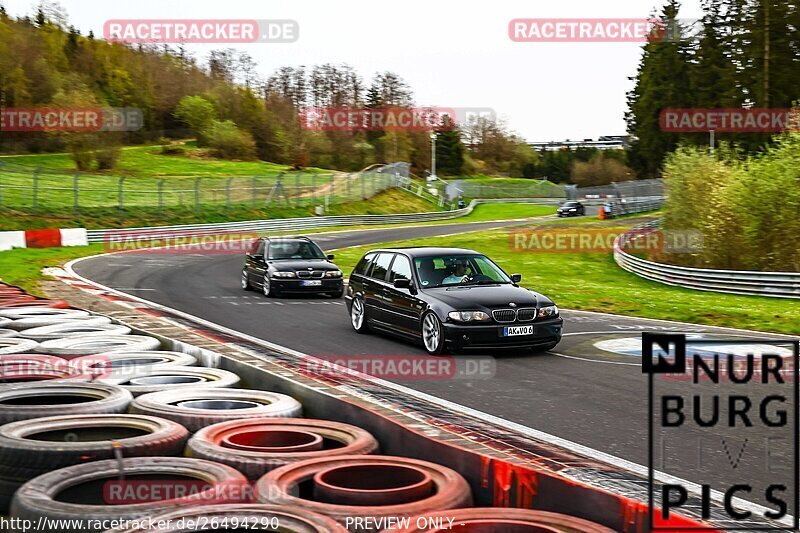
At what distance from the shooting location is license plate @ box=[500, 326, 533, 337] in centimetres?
1184

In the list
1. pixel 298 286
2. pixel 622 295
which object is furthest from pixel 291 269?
pixel 622 295

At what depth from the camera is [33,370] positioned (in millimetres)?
7980

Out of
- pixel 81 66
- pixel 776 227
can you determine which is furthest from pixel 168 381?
pixel 81 66

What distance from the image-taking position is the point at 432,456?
542 centimetres

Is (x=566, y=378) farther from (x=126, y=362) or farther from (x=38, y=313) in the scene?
(x=38, y=313)

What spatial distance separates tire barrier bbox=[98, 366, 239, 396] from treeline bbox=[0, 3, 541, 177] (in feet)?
228

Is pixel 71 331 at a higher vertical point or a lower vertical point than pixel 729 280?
higher

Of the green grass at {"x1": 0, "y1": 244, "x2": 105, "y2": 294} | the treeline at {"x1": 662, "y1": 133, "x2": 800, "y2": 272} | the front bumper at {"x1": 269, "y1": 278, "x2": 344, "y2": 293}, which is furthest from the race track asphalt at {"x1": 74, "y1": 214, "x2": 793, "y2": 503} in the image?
the treeline at {"x1": 662, "y1": 133, "x2": 800, "y2": 272}

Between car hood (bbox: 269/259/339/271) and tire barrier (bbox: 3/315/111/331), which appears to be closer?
tire barrier (bbox: 3/315/111/331)

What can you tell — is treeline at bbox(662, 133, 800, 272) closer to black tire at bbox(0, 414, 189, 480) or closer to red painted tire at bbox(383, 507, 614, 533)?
black tire at bbox(0, 414, 189, 480)

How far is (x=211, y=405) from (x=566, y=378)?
479 cm

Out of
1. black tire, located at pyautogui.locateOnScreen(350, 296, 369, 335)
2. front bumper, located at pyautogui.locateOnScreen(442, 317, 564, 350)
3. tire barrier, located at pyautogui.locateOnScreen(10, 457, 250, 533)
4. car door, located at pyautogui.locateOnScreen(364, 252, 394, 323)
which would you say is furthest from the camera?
black tire, located at pyautogui.locateOnScreen(350, 296, 369, 335)

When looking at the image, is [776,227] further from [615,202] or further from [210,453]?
[615,202]

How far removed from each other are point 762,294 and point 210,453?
868 inches
